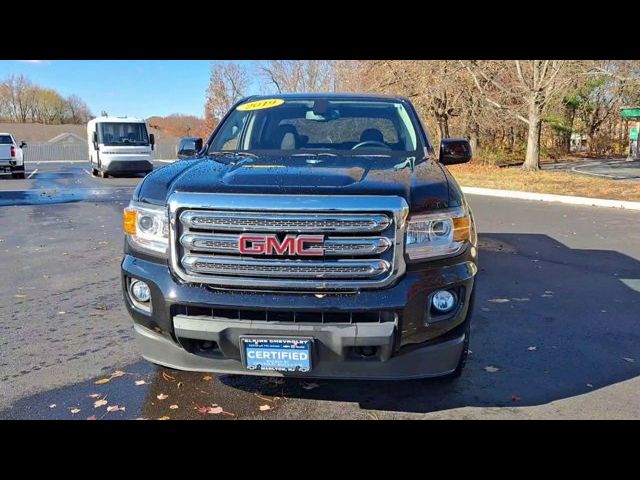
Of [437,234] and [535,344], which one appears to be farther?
[535,344]

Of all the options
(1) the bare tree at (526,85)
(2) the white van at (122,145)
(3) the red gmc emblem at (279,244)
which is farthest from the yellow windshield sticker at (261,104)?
(2) the white van at (122,145)

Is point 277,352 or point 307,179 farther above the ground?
point 307,179

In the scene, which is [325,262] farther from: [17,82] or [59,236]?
[17,82]

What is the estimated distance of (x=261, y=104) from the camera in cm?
470

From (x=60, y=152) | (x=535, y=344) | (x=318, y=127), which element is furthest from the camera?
(x=60, y=152)

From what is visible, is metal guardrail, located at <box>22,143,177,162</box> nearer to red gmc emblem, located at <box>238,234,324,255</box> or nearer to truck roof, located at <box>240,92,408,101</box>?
truck roof, located at <box>240,92,408,101</box>

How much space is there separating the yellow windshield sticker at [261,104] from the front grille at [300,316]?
2424 mm

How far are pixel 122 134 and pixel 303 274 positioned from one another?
22.1 m

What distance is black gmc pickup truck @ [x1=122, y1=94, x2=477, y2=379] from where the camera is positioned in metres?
2.69

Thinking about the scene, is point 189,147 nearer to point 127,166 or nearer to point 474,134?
point 127,166

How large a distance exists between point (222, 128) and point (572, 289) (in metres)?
4.01

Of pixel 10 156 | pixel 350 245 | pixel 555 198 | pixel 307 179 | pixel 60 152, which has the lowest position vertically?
pixel 60 152

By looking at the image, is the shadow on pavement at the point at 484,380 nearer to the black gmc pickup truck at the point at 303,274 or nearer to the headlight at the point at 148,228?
the black gmc pickup truck at the point at 303,274

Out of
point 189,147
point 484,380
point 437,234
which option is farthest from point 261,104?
point 484,380
